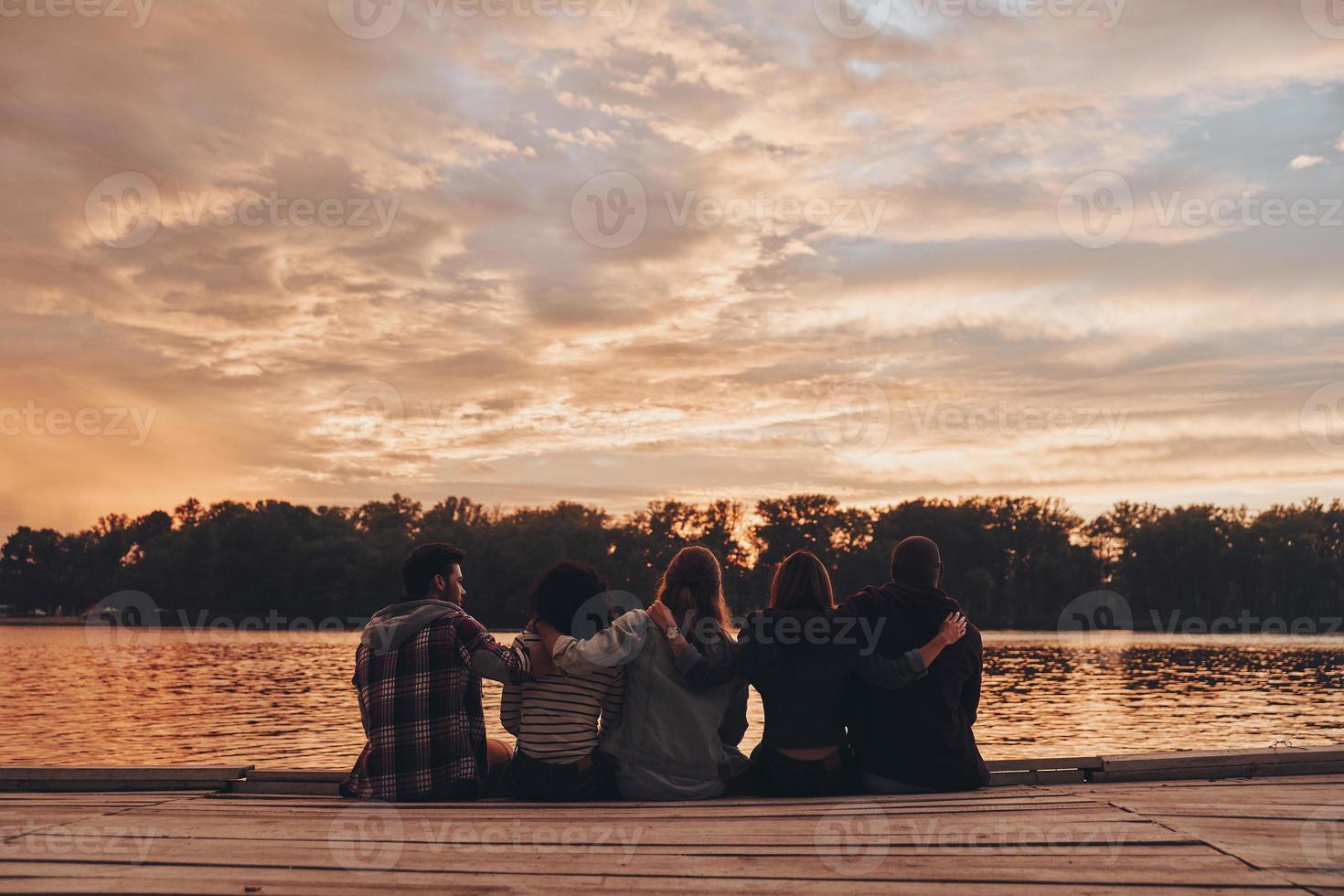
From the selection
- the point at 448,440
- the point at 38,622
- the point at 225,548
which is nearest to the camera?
the point at 448,440

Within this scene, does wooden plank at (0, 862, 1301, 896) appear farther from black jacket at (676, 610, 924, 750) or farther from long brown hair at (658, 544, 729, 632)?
long brown hair at (658, 544, 729, 632)

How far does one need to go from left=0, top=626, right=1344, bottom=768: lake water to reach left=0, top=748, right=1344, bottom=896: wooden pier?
14.0 m

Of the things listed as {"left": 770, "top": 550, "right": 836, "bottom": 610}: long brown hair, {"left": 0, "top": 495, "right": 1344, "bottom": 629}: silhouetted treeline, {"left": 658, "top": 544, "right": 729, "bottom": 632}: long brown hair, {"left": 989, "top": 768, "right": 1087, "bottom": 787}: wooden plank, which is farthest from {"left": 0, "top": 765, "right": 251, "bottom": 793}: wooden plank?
{"left": 0, "top": 495, "right": 1344, "bottom": 629}: silhouetted treeline

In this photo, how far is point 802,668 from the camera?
5.65 metres

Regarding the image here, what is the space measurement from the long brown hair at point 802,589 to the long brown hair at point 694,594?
0.32 meters

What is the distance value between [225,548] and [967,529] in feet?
265

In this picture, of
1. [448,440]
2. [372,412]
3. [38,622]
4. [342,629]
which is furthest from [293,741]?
[38,622]

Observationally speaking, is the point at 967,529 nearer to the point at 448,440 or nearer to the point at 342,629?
the point at 448,440

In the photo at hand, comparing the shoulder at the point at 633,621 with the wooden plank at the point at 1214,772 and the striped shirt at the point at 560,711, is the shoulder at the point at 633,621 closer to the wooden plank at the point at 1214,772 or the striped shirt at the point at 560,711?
the striped shirt at the point at 560,711

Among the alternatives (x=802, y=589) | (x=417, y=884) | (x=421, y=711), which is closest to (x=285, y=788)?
(x=421, y=711)

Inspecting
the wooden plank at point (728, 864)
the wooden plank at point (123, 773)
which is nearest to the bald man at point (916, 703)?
the wooden plank at point (728, 864)

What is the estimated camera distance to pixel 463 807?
5.38m

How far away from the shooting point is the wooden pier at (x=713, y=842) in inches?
139

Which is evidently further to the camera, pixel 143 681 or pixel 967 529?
pixel 967 529
